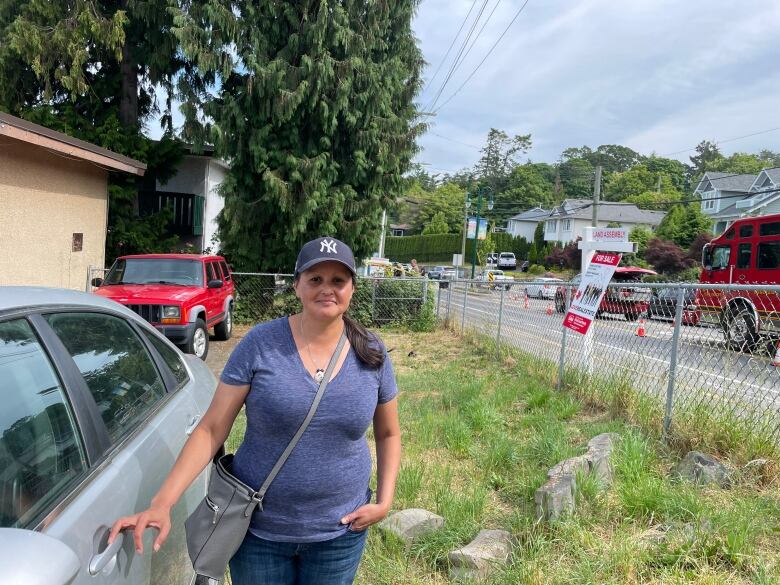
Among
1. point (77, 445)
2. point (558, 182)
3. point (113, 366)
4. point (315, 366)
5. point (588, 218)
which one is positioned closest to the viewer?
point (77, 445)

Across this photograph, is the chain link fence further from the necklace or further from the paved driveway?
the paved driveway

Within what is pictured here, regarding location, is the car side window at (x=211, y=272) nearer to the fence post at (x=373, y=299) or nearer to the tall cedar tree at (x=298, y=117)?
the tall cedar tree at (x=298, y=117)

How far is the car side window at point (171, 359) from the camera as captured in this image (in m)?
2.77

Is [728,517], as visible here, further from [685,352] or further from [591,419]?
Result: [591,419]

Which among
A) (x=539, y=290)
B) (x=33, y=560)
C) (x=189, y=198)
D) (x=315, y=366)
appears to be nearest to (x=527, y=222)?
(x=189, y=198)

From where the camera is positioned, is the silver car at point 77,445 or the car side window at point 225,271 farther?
the car side window at point 225,271

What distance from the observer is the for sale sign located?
5746 mm

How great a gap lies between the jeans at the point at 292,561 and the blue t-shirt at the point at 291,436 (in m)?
0.05

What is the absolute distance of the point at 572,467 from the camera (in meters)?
3.52

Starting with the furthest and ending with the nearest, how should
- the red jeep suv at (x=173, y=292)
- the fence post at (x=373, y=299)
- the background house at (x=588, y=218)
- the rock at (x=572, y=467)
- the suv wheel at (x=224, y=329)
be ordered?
the background house at (x=588, y=218) < the fence post at (x=373, y=299) < the suv wheel at (x=224, y=329) < the red jeep suv at (x=173, y=292) < the rock at (x=572, y=467)

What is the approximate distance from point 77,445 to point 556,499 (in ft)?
8.24

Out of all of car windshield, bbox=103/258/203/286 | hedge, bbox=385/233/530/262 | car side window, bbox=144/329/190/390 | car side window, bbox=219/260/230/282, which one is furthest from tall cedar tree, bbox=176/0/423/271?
hedge, bbox=385/233/530/262

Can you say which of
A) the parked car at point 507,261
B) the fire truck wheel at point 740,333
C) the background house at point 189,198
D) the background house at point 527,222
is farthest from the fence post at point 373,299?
the background house at point 527,222

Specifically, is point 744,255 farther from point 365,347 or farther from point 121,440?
point 121,440
